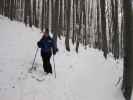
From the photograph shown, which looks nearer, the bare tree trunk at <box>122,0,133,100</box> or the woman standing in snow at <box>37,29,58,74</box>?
the bare tree trunk at <box>122,0,133,100</box>

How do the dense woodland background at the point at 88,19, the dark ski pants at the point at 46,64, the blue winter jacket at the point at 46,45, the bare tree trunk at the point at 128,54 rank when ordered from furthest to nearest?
the blue winter jacket at the point at 46,45 → the dark ski pants at the point at 46,64 → the dense woodland background at the point at 88,19 → the bare tree trunk at the point at 128,54

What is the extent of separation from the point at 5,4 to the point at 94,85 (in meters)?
19.3

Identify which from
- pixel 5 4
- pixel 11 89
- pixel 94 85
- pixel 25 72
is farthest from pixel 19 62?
pixel 5 4

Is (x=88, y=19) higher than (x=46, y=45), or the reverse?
(x=88, y=19)

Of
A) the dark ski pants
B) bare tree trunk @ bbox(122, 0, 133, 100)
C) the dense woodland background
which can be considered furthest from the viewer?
the dark ski pants

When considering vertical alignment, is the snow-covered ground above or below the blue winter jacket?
below

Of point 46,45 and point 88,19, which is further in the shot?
point 88,19

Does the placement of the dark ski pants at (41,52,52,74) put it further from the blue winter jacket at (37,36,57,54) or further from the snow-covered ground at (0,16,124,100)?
the snow-covered ground at (0,16,124,100)

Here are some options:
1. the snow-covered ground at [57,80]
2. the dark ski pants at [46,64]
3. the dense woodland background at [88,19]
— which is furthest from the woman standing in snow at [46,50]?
the dense woodland background at [88,19]

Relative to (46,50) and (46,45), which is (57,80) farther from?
(46,45)

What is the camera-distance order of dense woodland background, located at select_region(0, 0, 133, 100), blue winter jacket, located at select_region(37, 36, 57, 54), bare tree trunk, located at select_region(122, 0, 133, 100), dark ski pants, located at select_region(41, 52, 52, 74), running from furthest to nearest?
blue winter jacket, located at select_region(37, 36, 57, 54) → dark ski pants, located at select_region(41, 52, 52, 74) → dense woodland background, located at select_region(0, 0, 133, 100) → bare tree trunk, located at select_region(122, 0, 133, 100)

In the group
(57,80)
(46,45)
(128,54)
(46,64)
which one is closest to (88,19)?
(46,45)

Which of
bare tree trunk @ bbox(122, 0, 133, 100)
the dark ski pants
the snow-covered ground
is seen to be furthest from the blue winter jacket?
bare tree trunk @ bbox(122, 0, 133, 100)

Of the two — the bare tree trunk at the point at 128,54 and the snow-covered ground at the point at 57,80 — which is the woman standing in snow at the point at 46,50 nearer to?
the snow-covered ground at the point at 57,80
